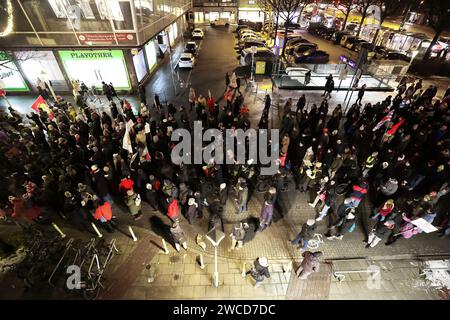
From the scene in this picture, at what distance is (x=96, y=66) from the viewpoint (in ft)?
51.7

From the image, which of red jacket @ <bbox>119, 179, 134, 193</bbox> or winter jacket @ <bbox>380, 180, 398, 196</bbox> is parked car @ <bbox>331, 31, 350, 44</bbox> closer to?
winter jacket @ <bbox>380, 180, 398, 196</bbox>

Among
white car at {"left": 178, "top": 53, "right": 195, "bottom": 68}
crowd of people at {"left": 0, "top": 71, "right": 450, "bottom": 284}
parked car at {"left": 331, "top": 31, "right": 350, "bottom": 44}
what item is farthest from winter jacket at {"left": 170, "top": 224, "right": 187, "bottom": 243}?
parked car at {"left": 331, "top": 31, "right": 350, "bottom": 44}

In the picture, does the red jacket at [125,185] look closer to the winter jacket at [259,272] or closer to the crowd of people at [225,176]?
the crowd of people at [225,176]

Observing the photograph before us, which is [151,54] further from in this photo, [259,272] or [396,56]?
[396,56]

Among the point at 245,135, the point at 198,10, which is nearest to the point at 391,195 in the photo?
the point at 245,135

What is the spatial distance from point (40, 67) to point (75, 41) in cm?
392

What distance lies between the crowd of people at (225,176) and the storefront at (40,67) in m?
6.58

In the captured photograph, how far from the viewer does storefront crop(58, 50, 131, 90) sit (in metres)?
15.2

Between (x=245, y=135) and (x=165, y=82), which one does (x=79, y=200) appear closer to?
(x=245, y=135)

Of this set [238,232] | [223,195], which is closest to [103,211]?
[223,195]

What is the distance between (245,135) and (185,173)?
3.29m

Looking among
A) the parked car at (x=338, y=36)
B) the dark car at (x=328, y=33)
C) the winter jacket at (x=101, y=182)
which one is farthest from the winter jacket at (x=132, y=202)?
the dark car at (x=328, y=33)

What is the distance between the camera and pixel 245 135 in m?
9.73

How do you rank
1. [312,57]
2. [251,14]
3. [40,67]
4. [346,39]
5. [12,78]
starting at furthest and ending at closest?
[251,14]
[346,39]
[312,57]
[12,78]
[40,67]
